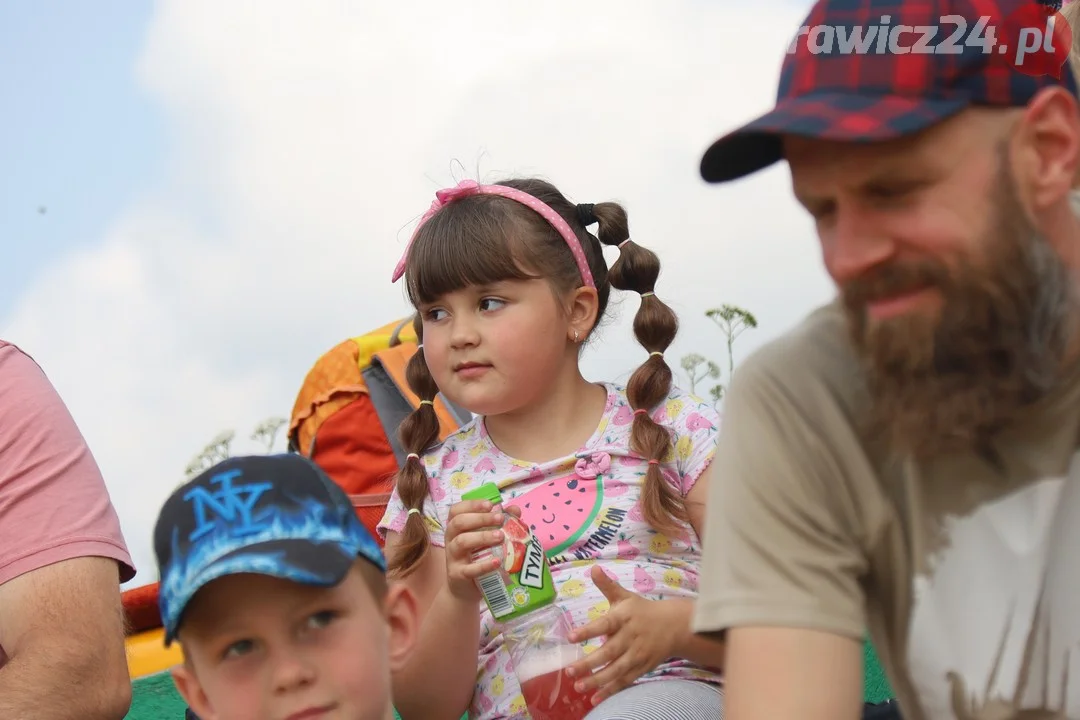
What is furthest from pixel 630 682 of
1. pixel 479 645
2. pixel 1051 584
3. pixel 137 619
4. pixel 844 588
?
pixel 137 619

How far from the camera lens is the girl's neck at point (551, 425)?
279 cm

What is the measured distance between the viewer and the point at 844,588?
166 cm

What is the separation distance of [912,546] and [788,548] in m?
0.17

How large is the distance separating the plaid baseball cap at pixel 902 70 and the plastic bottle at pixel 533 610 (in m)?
0.95

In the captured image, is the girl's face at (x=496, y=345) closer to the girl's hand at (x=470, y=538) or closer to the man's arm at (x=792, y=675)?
the girl's hand at (x=470, y=538)

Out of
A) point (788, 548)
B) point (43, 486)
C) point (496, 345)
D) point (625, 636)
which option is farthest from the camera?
point (496, 345)

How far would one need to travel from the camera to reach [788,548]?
1.67 metres

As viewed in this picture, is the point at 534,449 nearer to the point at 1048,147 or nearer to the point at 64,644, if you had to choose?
the point at 64,644

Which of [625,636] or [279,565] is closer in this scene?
[279,565]

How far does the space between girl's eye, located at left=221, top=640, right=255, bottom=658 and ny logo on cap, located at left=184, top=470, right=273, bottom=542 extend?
152mm

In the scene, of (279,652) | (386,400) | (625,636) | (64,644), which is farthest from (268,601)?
(386,400)

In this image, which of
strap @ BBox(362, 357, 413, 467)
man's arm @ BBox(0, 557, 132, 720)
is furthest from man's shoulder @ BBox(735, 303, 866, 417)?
strap @ BBox(362, 357, 413, 467)

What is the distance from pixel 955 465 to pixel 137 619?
3.10 meters

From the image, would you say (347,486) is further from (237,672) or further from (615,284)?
(237,672)
